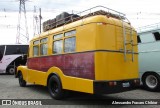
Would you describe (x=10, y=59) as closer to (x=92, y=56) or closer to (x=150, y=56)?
(x=150, y=56)

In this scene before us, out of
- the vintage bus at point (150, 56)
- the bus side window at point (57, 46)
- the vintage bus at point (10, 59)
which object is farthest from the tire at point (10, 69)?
the bus side window at point (57, 46)

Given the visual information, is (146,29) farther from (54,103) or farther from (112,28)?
(54,103)

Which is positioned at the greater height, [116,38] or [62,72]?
[116,38]

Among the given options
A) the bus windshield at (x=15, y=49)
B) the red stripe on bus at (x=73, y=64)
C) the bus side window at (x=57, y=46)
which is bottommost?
the red stripe on bus at (x=73, y=64)

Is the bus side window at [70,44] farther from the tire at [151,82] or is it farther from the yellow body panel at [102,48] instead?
the tire at [151,82]

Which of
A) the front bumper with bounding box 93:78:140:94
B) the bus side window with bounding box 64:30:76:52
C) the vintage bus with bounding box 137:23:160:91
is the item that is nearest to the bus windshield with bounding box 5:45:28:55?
the vintage bus with bounding box 137:23:160:91

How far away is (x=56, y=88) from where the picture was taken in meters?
10.1

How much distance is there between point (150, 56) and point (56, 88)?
495 cm

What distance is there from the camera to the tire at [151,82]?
474 inches

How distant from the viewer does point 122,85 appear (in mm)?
8672

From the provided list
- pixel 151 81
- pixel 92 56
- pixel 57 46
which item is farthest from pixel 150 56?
pixel 92 56

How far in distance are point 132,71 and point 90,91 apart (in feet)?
6.67

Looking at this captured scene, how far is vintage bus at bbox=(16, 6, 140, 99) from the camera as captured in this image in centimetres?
823

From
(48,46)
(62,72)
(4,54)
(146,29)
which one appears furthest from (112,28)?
(4,54)
